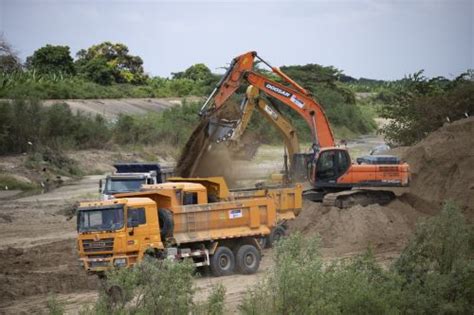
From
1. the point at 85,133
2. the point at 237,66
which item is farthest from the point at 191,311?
the point at 85,133

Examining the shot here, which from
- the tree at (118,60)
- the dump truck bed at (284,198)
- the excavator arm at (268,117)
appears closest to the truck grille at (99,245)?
the dump truck bed at (284,198)

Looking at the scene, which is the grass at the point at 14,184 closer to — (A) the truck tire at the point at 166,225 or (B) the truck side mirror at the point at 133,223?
(A) the truck tire at the point at 166,225

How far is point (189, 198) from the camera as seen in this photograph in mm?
24031

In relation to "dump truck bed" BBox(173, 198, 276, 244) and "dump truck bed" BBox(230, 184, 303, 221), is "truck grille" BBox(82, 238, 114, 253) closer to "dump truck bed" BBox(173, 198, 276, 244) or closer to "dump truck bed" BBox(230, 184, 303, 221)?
"dump truck bed" BBox(173, 198, 276, 244)

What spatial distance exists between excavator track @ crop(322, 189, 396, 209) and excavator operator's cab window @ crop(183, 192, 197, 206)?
8.18 metres

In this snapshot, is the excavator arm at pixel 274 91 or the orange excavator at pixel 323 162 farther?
the orange excavator at pixel 323 162

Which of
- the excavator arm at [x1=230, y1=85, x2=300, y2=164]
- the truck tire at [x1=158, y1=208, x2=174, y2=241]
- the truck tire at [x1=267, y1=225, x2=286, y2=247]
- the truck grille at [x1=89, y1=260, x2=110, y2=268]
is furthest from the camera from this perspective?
the excavator arm at [x1=230, y1=85, x2=300, y2=164]

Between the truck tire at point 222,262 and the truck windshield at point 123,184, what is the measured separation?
6.05m

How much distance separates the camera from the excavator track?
31.2 m

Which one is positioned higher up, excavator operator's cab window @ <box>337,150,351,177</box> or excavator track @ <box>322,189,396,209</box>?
excavator operator's cab window @ <box>337,150,351,177</box>

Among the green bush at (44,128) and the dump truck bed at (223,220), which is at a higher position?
the green bush at (44,128)

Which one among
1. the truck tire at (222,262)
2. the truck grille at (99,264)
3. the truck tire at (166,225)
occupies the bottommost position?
the truck tire at (222,262)

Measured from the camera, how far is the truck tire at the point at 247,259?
24109 mm

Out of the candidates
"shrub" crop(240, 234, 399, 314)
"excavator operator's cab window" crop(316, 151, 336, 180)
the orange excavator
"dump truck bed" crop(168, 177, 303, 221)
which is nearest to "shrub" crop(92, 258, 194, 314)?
"shrub" crop(240, 234, 399, 314)
